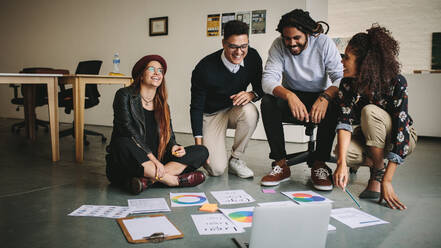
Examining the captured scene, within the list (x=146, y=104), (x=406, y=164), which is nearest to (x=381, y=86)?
(x=146, y=104)

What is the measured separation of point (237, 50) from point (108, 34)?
12.6 ft

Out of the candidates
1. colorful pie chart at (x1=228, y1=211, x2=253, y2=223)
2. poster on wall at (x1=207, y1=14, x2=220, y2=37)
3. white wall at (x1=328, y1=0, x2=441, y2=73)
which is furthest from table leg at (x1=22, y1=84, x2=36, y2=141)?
white wall at (x1=328, y1=0, x2=441, y2=73)

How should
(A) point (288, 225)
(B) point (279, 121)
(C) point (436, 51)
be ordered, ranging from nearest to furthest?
(A) point (288, 225) → (B) point (279, 121) → (C) point (436, 51)

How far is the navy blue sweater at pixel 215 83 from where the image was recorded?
2211mm

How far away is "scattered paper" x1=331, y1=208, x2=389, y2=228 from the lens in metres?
1.42

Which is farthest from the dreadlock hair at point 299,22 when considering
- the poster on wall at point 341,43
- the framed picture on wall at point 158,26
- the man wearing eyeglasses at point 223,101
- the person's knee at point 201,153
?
the poster on wall at point 341,43

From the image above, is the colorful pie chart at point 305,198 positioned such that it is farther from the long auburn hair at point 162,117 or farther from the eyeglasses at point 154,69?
the eyeglasses at point 154,69

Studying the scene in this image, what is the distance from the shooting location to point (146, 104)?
6.54 feet

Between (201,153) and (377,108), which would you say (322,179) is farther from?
(201,153)

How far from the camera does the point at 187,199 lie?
1.72 meters

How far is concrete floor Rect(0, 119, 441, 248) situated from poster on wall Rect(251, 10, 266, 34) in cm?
180

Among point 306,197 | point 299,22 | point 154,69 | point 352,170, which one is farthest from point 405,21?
point 154,69

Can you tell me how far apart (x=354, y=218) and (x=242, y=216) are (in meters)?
0.48

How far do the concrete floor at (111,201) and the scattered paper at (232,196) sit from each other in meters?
0.04
